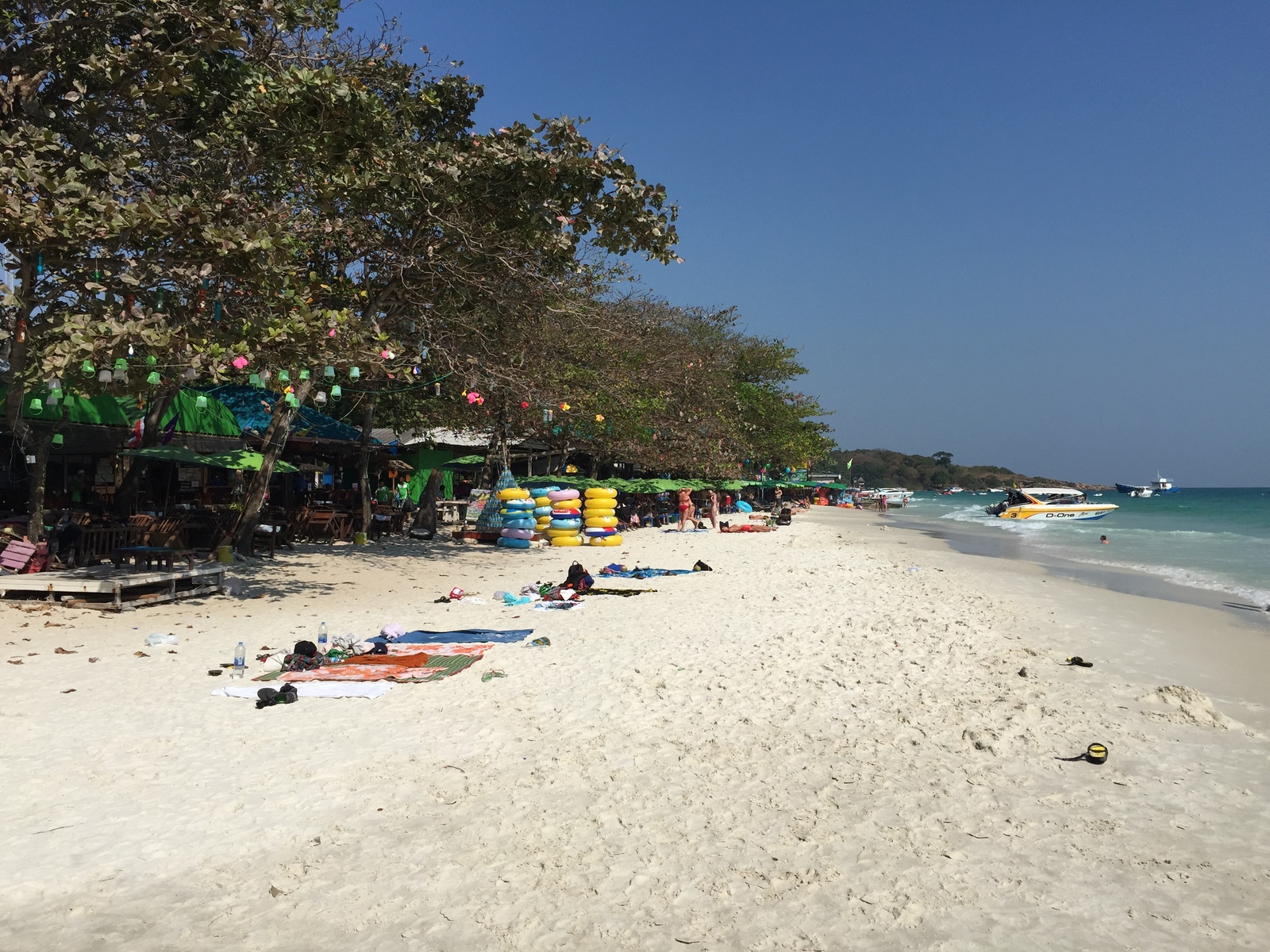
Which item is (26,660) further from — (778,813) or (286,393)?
(778,813)

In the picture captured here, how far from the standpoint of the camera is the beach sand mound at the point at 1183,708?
21.0 ft

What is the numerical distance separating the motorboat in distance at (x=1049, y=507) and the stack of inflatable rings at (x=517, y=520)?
4251cm

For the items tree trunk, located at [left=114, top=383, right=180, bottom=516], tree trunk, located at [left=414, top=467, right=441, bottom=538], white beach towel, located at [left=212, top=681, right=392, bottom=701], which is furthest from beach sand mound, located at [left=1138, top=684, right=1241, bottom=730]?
tree trunk, located at [left=414, top=467, right=441, bottom=538]

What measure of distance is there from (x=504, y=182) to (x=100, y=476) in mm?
14218

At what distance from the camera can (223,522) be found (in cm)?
1587

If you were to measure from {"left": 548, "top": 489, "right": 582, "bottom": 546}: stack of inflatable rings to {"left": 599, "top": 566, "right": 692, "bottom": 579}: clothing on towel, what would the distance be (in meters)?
4.47

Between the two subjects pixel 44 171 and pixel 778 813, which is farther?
pixel 44 171

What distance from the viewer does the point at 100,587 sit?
9.47 m

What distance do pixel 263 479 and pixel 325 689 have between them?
337 inches

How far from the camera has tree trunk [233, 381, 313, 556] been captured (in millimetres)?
13711

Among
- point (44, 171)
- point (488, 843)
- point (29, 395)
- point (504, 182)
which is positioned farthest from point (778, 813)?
point (29, 395)

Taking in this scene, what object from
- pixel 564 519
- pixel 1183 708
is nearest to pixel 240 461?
pixel 564 519

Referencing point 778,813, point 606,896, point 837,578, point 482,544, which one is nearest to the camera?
point 606,896

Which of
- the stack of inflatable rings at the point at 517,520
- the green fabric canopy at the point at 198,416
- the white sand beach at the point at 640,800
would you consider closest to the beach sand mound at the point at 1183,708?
the white sand beach at the point at 640,800
